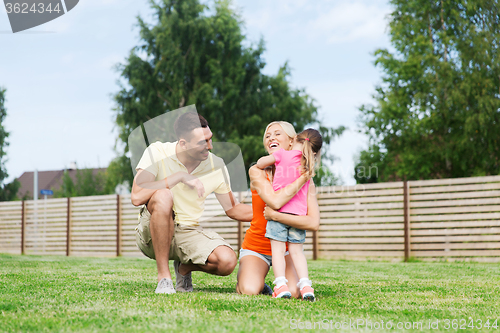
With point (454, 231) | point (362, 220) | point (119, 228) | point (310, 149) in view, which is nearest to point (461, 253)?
point (454, 231)

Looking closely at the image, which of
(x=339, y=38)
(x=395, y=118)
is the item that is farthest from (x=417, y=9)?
(x=339, y=38)

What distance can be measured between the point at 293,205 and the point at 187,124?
3.17ft

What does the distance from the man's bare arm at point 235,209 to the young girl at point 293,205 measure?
1.57 feet

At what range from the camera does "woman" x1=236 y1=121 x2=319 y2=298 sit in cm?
297

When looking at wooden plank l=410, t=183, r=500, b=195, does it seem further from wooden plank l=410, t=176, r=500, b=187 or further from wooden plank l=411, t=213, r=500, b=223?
wooden plank l=411, t=213, r=500, b=223

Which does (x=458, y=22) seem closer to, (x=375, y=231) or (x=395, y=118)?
(x=395, y=118)

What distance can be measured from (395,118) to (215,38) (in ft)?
28.2

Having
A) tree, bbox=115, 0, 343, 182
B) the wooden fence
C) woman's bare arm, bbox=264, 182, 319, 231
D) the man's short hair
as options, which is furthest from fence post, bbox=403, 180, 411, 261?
tree, bbox=115, 0, 343, 182

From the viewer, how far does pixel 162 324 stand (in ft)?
6.41

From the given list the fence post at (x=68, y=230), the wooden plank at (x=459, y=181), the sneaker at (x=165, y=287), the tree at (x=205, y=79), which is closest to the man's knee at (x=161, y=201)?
the sneaker at (x=165, y=287)

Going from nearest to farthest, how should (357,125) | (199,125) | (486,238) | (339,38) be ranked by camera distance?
1. (199,125)
2. (486,238)
3. (339,38)
4. (357,125)

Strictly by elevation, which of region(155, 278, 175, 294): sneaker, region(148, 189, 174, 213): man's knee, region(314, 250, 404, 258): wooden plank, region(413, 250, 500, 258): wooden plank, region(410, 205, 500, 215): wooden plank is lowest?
region(314, 250, 404, 258): wooden plank

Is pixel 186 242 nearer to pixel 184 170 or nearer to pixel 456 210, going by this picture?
pixel 184 170

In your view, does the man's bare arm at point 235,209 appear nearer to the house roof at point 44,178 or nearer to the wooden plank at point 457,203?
the wooden plank at point 457,203
